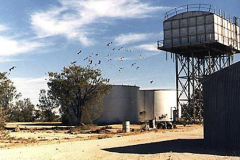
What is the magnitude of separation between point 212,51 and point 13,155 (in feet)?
132

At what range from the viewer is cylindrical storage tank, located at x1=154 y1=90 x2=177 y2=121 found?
66.6 metres

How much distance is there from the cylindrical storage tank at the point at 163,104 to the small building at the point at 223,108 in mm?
43476

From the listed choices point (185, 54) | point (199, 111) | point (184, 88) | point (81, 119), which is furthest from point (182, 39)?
point (81, 119)

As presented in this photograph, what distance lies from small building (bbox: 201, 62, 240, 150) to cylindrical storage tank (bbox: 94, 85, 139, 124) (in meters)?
34.4

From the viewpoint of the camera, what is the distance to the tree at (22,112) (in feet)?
266

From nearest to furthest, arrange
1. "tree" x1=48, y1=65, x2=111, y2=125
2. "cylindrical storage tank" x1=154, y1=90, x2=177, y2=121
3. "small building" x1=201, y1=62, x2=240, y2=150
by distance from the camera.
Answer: "small building" x1=201, y1=62, x2=240, y2=150 < "tree" x1=48, y1=65, x2=111, y2=125 < "cylindrical storage tank" x1=154, y1=90, x2=177, y2=121

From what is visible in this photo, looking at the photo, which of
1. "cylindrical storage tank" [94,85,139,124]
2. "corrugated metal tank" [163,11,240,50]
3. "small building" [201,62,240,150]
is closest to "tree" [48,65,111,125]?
"cylindrical storage tank" [94,85,139,124]

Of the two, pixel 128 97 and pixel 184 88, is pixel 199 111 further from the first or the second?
pixel 128 97

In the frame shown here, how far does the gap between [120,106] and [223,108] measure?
37273mm

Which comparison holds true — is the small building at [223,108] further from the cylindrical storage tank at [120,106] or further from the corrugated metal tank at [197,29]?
the cylindrical storage tank at [120,106]

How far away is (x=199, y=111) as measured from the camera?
175 feet

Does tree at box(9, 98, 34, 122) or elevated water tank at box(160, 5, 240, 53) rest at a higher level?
elevated water tank at box(160, 5, 240, 53)

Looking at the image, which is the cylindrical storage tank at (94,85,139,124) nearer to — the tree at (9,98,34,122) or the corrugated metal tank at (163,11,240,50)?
the corrugated metal tank at (163,11,240,50)

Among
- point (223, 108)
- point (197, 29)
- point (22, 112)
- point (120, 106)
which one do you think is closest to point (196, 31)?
point (197, 29)
